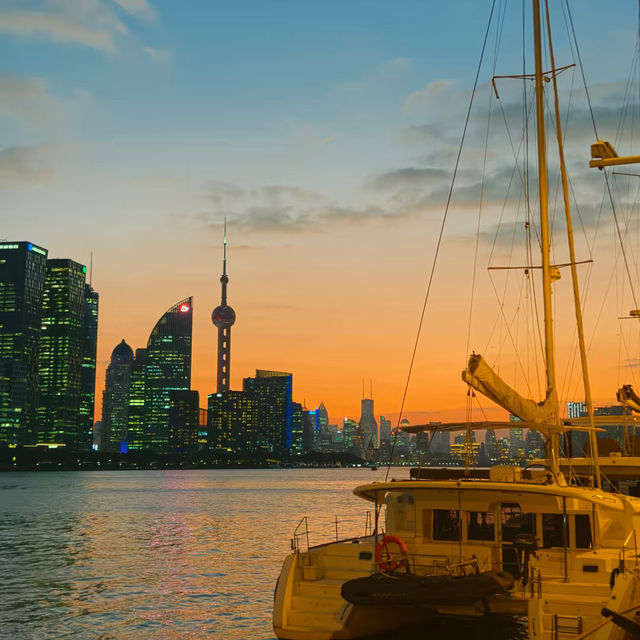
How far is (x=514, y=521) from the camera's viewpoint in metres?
18.3

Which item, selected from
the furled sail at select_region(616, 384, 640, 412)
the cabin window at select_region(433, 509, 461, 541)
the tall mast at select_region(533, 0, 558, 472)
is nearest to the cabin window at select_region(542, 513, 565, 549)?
the cabin window at select_region(433, 509, 461, 541)

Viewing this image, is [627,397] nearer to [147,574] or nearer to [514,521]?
[514,521]

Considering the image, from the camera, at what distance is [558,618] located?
15.1 m

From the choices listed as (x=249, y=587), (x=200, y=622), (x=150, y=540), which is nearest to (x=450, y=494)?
(x=200, y=622)

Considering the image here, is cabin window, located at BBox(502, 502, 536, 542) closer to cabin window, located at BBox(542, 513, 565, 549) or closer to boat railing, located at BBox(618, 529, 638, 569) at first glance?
cabin window, located at BBox(542, 513, 565, 549)

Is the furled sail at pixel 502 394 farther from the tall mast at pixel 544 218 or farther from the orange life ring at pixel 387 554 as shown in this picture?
the orange life ring at pixel 387 554

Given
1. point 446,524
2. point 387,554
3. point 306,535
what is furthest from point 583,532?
point 306,535

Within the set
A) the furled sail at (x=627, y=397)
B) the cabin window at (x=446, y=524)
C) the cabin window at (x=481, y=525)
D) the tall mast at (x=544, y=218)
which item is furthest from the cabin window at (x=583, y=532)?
the furled sail at (x=627, y=397)

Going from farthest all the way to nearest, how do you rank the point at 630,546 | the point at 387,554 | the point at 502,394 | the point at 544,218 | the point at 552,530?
1. the point at 544,218
2. the point at 502,394
3. the point at 552,530
4. the point at 630,546
5. the point at 387,554

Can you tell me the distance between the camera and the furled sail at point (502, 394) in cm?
1947

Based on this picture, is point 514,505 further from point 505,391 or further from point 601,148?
point 601,148

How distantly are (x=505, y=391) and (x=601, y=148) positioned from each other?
630cm

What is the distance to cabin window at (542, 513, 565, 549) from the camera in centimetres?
1786

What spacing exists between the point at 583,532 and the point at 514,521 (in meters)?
1.46
